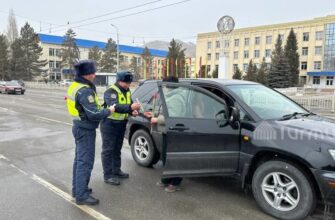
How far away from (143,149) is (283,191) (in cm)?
277

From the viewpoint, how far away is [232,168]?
3.99m

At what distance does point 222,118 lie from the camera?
13.3 feet

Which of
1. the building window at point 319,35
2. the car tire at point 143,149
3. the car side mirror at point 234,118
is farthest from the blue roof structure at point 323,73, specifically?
the car side mirror at point 234,118

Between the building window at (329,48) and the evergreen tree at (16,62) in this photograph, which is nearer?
the evergreen tree at (16,62)

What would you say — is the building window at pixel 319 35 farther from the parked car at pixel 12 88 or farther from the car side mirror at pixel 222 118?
the car side mirror at pixel 222 118

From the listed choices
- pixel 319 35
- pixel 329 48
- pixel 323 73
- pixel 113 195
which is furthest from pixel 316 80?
pixel 113 195

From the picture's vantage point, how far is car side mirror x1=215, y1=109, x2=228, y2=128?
401 cm

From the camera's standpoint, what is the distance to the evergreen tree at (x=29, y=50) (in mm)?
65125

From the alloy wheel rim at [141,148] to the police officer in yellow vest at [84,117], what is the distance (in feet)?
5.34

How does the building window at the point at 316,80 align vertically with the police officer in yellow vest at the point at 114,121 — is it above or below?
above

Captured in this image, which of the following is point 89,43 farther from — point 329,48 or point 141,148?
point 141,148

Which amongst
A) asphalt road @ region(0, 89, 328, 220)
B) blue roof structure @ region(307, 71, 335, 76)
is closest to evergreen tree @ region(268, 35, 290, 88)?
blue roof structure @ region(307, 71, 335, 76)

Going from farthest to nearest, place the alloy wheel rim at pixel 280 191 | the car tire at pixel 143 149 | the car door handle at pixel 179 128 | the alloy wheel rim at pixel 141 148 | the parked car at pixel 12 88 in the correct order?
1. the parked car at pixel 12 88
2. the alloy wheel rim at pixel 141 148
3. the car tire at pixel 143 149
4. the car door handle at pixel 179 128
5. the alloy wheel rim at pixel 280 191

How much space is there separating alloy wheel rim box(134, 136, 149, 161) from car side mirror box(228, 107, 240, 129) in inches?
82.5
